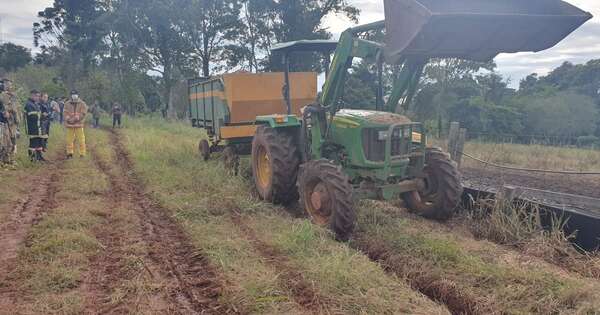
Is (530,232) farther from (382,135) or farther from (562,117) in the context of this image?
(562,117)

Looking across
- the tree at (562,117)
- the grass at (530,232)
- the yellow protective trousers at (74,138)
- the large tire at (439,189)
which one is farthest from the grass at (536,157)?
the tree at (562,117)

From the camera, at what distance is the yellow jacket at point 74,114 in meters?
10.6

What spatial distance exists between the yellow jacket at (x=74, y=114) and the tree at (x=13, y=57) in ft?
133

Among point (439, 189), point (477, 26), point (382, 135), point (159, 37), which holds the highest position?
point (159, 37)

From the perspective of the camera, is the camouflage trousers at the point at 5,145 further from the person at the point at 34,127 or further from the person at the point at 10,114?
the person at the point at 34,127

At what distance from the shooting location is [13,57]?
4456 centimetres

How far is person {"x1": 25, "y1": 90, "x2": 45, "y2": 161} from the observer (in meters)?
9.62

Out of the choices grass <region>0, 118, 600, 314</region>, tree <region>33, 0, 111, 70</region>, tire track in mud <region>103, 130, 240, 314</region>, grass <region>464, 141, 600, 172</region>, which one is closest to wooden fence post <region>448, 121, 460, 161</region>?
grass <region>0, 118, 600, 314</region>

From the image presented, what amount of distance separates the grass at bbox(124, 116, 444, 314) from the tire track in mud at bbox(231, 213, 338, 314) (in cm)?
5

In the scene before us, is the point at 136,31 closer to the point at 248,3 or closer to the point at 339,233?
the point at 248,3

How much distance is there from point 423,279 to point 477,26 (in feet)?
8.60

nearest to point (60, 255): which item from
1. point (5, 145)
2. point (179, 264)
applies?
point (179, 264)

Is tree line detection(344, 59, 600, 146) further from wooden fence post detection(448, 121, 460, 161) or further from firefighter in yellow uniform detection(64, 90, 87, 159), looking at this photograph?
firefighter in yellow uniform detection(64, 90, 87, 159)

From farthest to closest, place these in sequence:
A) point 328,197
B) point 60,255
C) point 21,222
Result: point 21,222
point 328,197
point 60,255
